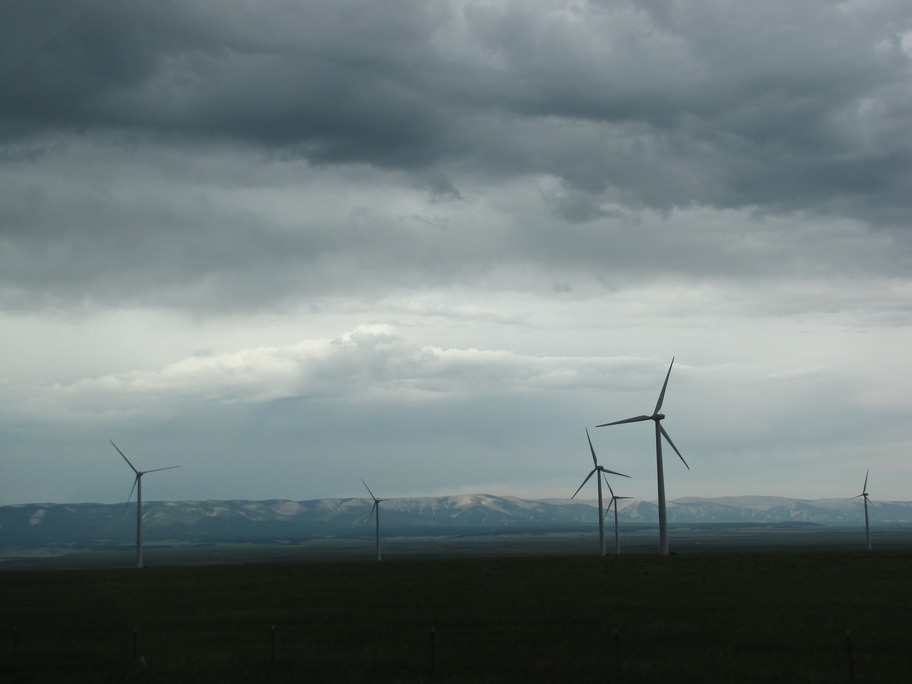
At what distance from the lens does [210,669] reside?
134ft

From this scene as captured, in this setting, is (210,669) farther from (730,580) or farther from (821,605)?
(730,580)

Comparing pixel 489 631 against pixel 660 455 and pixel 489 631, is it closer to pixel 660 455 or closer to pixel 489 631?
pixel 489 631

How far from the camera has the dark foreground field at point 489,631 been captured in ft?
129

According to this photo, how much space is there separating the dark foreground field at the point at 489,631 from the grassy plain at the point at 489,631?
127 millimetres

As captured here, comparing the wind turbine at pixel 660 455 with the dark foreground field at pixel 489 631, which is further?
the wind turbine at pixel 660 455

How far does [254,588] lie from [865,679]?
75.9 metres

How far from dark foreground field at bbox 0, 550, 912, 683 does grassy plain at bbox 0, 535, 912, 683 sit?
127mm

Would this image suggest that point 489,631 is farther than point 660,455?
No

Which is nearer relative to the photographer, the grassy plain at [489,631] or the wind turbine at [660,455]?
the grassy plain at [489,631]

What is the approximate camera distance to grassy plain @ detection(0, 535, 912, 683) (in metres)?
39.3

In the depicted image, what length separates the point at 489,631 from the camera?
5200 centimetres

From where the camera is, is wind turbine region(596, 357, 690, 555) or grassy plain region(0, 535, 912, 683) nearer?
grassy plain region(0, 535, 912, 683)

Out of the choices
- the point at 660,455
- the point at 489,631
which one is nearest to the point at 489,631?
the point at 489,631

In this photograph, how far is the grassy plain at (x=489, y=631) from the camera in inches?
1548
